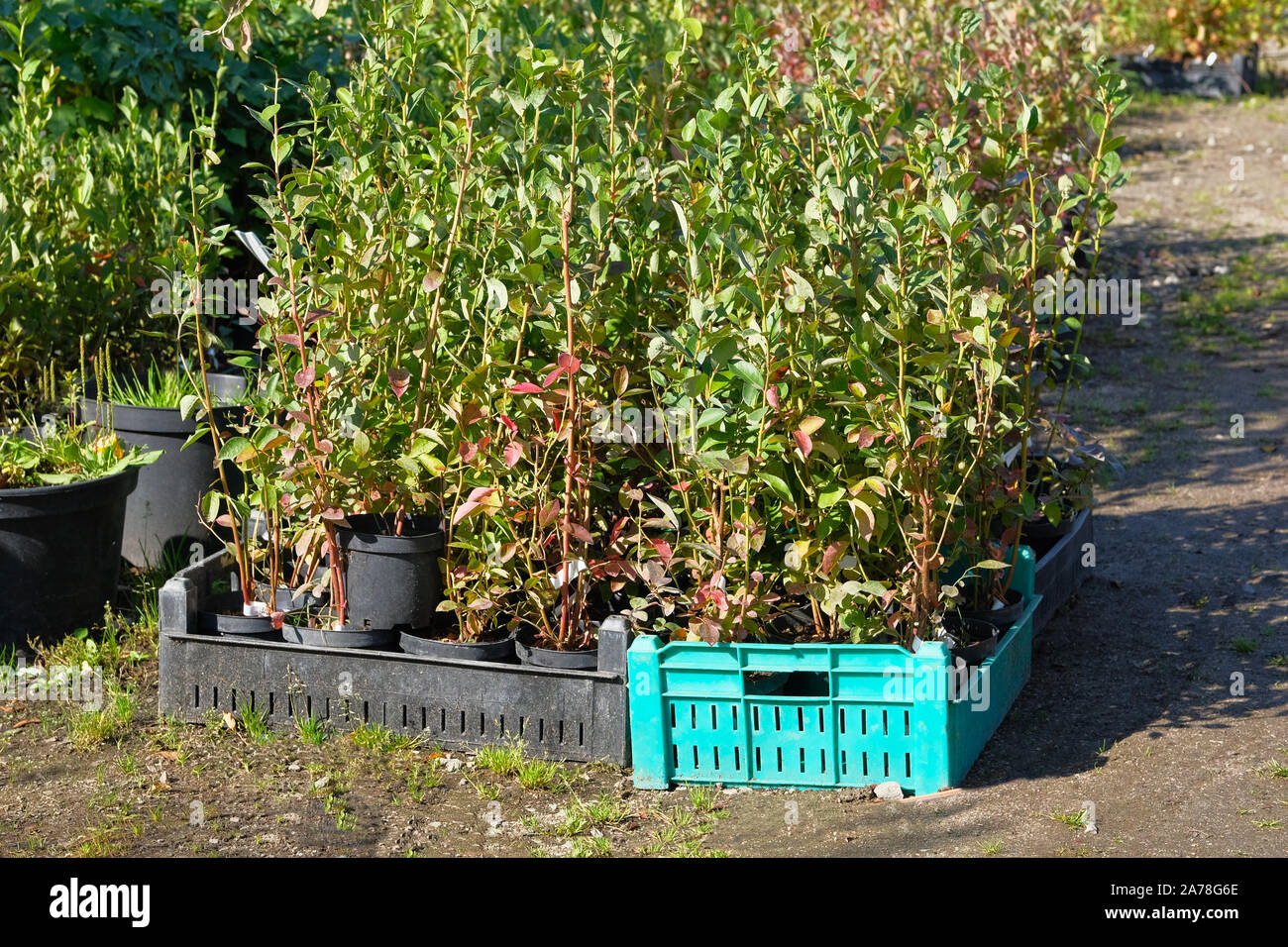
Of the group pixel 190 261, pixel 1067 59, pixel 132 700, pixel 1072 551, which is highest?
pixel 1067 59

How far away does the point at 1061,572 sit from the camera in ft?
12.4

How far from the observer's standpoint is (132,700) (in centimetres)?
337

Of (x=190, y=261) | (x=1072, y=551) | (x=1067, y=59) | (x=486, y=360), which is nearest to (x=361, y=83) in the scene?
(x=190, y=261)

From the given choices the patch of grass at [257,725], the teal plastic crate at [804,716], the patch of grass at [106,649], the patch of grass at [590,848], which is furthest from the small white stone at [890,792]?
the patch of grass at [106,649]

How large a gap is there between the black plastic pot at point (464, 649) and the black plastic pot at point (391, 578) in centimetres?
7

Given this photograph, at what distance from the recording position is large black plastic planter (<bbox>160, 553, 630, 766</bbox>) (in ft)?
9.82

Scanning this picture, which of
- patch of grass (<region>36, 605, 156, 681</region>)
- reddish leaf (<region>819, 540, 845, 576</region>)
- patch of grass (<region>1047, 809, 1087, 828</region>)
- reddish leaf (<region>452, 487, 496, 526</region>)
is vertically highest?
reddish leaf (<region>452, 487, 496, 526</region>)

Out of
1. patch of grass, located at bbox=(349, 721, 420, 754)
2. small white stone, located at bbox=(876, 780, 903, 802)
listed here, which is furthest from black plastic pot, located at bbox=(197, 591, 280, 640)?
small white stone, located at bbox=(876, 780, 903, 802)

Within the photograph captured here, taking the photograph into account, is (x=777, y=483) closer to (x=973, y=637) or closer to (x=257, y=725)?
(x=973, y=637)

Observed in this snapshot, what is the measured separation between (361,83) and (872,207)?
4.10ft

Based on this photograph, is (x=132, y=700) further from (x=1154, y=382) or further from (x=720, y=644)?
(x=1154, y=382)

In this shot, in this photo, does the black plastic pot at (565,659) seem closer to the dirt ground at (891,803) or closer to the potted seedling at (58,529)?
the dirt ground at (891,803)

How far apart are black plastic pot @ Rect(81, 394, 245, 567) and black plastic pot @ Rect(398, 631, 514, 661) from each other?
123 centimetres

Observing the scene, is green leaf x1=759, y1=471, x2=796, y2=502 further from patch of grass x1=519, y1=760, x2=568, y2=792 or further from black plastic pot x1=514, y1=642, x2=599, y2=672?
patch of grass x1=519, y1=760, x2=568, y2=792
